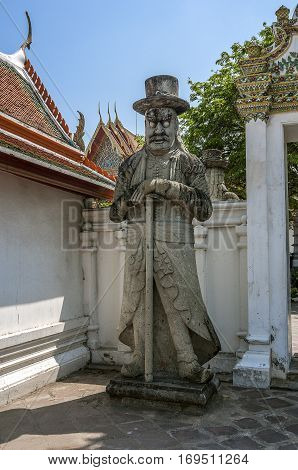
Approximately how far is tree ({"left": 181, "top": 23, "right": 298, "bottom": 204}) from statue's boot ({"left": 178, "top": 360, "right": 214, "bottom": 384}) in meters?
12.7

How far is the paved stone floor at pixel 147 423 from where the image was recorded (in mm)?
3709

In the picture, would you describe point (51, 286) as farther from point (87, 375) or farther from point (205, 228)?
point (205, 228)

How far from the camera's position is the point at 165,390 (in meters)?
4.43

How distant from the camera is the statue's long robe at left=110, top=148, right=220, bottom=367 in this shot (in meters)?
4.55

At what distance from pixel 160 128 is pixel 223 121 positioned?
13.6 meters

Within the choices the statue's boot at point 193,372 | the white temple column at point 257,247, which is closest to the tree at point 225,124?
the white temple column at point 257,247

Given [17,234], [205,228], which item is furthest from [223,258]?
[17,234]

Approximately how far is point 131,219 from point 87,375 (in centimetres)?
262

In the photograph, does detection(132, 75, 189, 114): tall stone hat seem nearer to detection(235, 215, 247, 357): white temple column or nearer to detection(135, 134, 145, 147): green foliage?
detection(235, 215, 247, 357): white temple column

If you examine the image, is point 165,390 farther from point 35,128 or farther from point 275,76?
point 35,128

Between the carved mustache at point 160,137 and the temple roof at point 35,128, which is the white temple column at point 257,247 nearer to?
the carved mustache at point 160,137

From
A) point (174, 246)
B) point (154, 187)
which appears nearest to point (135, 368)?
point (174, 246)

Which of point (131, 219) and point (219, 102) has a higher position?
point (219, 102)

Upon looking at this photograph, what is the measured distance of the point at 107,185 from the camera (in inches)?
272
